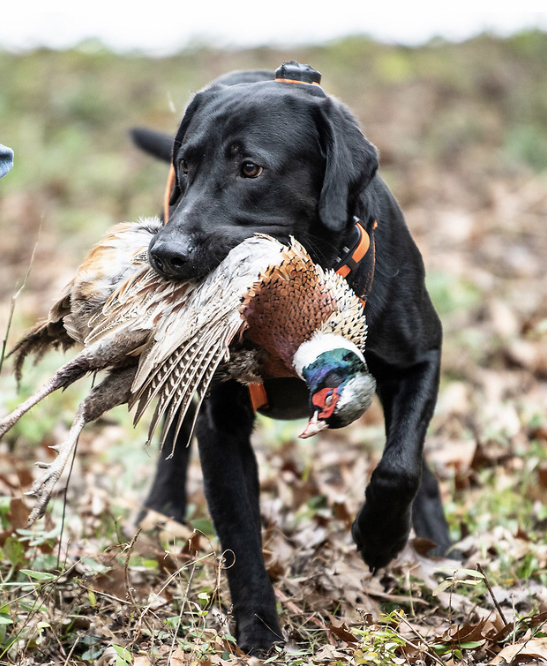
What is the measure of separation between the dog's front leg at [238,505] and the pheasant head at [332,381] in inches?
20.2

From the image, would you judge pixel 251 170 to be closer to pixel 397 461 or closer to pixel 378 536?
pixel 397 461

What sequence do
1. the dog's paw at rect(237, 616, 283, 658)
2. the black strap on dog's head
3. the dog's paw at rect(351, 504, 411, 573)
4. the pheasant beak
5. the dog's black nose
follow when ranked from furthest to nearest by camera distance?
1. the black strap on dog's head
2. the dog's paw at rect(351, 504, 411, 573)
3. the dog's paw at rect(237, 616, 283, 658)
4. the dog's black nose
5. the pheasant beak

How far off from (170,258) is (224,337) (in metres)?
0.33

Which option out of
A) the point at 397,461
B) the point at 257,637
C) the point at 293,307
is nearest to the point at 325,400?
the point at 293,307

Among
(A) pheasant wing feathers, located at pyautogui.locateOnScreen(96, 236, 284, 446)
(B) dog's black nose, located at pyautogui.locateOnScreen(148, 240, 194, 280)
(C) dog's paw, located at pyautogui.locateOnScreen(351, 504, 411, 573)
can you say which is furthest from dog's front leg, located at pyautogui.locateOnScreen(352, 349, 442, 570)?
(B) dog's black nose, located at pyautogui.locateOnScreen(148, 240, 194, 280)

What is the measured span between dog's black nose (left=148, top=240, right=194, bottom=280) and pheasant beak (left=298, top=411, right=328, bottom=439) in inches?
23.6

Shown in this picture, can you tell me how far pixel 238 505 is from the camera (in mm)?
2746

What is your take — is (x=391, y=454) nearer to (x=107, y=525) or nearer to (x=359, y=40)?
(x=107, y=525)

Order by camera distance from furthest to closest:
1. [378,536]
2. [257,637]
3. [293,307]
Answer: [378,536]
[257,637]
[293,307]

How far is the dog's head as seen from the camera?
271cm

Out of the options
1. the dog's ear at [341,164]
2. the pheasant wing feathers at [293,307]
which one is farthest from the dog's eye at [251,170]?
the pheasant wing feathers at [293,307]

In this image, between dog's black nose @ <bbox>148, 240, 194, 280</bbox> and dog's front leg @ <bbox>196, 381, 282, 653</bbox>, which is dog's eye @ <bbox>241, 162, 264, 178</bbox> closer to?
dog's black nose @ <bbox>148, 240, 194, 280</bbox>

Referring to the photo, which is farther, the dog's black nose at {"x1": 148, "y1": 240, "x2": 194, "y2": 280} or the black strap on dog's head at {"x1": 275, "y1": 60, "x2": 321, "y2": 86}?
the black strap on dog's head at {"x1": 275, "y1": 60, "x2": 321, "y2": 86}

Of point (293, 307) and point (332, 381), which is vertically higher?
point (293, 307)
